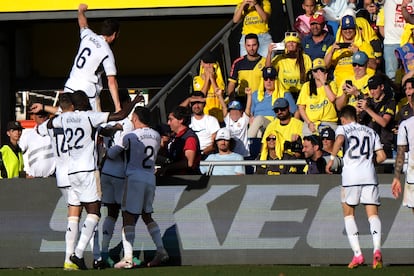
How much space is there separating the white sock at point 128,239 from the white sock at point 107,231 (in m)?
0.34

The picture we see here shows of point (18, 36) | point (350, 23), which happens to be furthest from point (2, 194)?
point (18, 36)

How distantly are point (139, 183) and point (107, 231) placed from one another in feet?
2.56

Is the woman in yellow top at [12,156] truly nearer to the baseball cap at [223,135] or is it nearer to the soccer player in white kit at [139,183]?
the baseball cap at [223,135]

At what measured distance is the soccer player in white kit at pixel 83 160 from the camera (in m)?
14.6

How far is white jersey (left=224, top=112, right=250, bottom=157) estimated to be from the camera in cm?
1764

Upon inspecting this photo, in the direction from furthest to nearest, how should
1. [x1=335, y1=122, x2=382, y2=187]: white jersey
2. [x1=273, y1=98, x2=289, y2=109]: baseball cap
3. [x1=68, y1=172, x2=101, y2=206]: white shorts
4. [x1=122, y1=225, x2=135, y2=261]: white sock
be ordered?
[x1=273, y1=98, x2=289, y2=109]: baseball cap, [x1=122, y1=225, x2=135, y2=261]: white sock, [x1=335, y1=122, x2=382, y2=187]: white jersey, [x1=68, y1=172, x2=101, y2=206]: white shorts

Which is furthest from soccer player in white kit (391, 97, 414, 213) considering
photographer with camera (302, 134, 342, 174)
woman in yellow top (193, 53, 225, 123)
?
woman in yellow top (193, 53, 225, 123)

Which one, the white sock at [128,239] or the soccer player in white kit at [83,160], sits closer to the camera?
the soccer player in white kit at [83,160]

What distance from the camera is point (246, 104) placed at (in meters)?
19.0

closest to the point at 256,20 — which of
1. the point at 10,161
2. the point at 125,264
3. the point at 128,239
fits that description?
the point at 10,161

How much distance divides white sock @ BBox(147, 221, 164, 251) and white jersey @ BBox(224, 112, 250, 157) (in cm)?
274

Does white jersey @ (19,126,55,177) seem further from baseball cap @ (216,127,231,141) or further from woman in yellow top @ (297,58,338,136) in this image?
woman in yellow top @ (297,58,338,136)

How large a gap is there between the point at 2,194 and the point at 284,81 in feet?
16.4

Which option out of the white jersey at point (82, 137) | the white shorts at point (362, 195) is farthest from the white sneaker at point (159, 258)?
the white shorts at point (362, 195)
